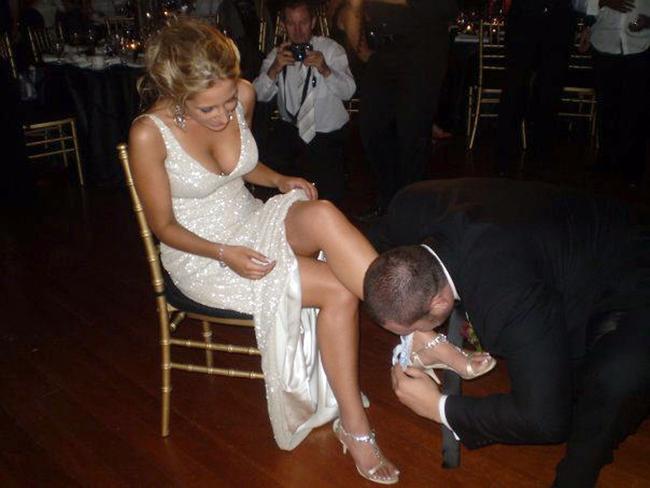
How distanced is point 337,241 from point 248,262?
25 cm

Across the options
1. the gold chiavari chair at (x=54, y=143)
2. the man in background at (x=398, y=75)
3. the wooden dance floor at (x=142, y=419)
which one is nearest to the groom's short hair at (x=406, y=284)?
the wooden dance floor at (x=142, y=419)

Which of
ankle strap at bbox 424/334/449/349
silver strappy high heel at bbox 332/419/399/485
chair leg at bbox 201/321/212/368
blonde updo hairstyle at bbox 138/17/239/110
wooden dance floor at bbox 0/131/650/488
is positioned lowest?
wooden dance floor at bbox 0/131/650/488

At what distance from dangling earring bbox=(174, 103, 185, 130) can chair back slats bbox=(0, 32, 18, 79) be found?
2808 millimetres

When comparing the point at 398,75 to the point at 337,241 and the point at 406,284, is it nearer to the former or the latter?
the point at 337,241

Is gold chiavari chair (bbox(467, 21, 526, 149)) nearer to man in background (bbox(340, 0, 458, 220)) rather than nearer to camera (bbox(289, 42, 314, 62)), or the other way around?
man in background (bbox(340, 0, 458, 220))

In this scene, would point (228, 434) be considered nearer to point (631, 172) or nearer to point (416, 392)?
point (416, 392)

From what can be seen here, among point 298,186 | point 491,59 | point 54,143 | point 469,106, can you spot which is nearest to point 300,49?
point 298,186

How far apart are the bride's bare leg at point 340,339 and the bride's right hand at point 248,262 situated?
0.11m

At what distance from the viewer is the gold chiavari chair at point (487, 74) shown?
16.7 ft

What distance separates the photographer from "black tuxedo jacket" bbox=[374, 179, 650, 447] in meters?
1.37

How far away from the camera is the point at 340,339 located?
183 cm

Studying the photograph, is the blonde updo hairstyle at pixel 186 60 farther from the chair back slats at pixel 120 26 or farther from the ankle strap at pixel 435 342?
the chair back slats at pixel 120 26

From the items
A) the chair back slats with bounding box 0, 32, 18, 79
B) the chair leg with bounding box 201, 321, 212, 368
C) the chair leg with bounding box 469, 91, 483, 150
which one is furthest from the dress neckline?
the chair leg with bounding box 469, 91, 483, 150

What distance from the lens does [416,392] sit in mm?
1690
